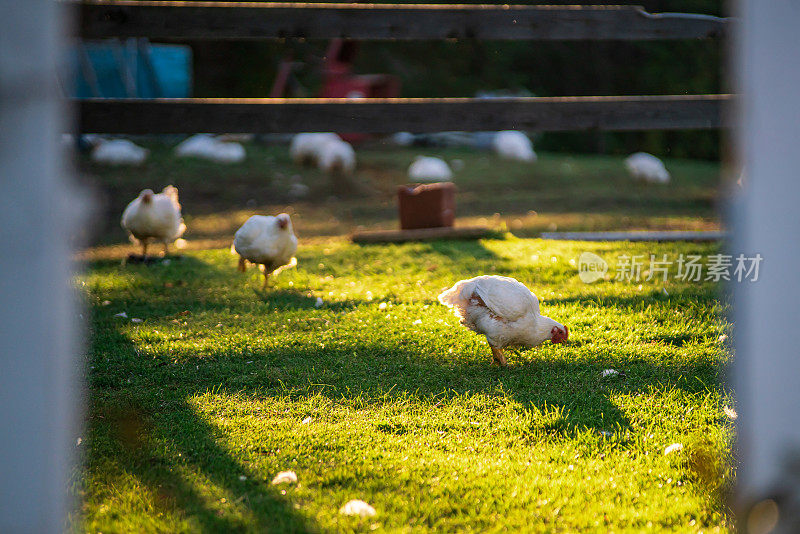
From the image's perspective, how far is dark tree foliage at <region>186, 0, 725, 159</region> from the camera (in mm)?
17516

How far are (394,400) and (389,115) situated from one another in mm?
2750

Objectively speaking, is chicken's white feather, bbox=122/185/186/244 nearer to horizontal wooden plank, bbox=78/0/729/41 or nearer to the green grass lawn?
the green grass lawn

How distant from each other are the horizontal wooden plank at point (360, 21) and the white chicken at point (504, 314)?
2.77 metres

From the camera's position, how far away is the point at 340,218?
9.61 m

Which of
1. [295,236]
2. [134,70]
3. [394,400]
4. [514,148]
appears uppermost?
[134,70]

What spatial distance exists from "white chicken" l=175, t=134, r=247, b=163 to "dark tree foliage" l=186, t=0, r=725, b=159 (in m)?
3.68

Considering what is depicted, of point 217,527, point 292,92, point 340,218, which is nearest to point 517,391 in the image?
point 217,527

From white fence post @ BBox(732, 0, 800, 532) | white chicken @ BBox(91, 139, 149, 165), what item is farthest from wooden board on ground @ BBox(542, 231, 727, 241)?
white chicken @ BBox(91, 139, 149, 165)

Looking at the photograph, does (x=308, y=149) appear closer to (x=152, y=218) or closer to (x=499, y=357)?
(x=152, y=218)

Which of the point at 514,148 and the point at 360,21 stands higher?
the point at 360,21

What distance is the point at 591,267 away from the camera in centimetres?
601

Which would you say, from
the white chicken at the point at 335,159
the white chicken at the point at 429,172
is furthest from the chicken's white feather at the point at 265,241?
the white chicken at the point at 335,159

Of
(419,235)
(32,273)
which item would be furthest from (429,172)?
(32,273)

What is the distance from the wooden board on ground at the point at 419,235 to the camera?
7484mm
